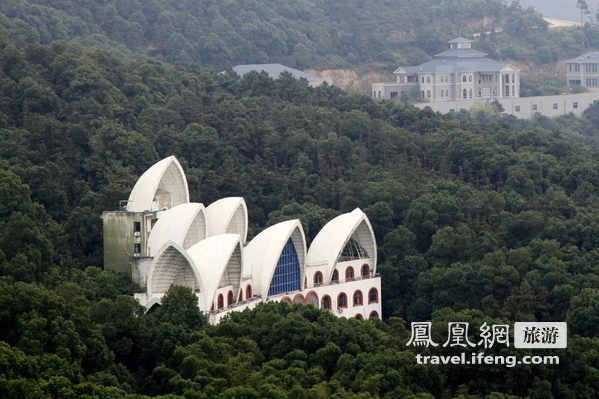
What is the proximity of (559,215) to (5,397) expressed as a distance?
33.2 metres

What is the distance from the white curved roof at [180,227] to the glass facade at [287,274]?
270 centimetres

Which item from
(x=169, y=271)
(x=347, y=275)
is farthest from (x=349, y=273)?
(x=169, y=271)

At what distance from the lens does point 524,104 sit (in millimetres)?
123312

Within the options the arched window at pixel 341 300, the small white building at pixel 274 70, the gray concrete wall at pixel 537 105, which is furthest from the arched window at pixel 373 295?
the gray concrete wall at pixel 537 105

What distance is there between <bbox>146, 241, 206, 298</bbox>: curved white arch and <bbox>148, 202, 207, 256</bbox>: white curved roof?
148cm

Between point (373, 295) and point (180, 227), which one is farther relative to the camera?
point (373, 295)

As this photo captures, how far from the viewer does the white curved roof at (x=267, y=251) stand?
208 feet

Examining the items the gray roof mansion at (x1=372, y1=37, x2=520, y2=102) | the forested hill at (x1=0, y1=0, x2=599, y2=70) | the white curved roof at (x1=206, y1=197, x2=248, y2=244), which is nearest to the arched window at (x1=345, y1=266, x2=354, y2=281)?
the white curved roof at (x1=206, y1=197, x2=248, y2=244)

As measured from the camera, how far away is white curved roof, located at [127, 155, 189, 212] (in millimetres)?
63594

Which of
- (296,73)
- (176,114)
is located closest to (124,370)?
(176,114)

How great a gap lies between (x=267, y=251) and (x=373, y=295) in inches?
250

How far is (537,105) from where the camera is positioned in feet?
407

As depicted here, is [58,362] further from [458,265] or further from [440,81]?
[440,81]

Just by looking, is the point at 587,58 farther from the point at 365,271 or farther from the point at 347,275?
the point at 347,275
